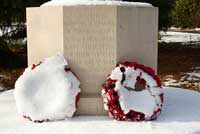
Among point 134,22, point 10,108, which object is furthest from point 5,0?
point 134,22

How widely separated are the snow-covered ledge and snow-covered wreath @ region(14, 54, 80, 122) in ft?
0.59

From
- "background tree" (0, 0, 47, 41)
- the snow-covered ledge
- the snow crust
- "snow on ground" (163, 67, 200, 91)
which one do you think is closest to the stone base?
the snow-covered ledge

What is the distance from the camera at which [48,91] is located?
16.8 ft

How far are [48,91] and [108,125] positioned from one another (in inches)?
34.4

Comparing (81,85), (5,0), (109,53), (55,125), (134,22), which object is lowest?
(55,125)

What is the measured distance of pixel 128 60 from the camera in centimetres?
532

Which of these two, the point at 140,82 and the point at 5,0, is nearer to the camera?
the point at 140,82

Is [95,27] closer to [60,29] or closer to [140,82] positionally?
[60,29]

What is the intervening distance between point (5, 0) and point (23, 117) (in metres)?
5.79

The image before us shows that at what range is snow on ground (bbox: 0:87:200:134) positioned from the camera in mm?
4508

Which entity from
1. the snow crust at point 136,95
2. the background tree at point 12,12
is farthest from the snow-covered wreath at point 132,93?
the background tree at point 12,12

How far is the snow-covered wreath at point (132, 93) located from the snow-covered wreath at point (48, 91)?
16.0 inches

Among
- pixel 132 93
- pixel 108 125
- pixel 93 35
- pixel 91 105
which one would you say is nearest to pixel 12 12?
pixel 93 35

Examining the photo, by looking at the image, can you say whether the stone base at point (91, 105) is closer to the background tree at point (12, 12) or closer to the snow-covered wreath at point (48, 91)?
the snow-covered wreath at point (48, 91)
